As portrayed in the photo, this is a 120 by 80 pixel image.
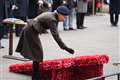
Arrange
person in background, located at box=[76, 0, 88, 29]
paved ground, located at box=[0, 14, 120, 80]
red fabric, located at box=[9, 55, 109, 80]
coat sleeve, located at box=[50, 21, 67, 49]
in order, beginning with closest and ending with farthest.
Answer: coat sleeve, located at box=[50, 21, 67, 49]
red fabric, located at box=[9, 55, 109, 80]
paved ground, located at box=[0, 14, 120, 80]
person in background, located at box=[76, 0, 88, 29]

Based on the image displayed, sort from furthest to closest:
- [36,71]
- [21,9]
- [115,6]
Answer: [115,6]
[21,9]
[36,71]

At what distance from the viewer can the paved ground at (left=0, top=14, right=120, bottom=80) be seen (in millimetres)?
11387

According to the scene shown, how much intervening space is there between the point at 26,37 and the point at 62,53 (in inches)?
185

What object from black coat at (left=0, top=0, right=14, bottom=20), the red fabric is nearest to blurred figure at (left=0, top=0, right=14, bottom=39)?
black coat at (left=0, top=0, right=14, bottom=20)

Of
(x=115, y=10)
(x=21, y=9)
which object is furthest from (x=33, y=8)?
(x=115, y=10)

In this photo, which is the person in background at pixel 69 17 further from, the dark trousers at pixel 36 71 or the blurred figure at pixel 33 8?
the dark trousers at pixel 36 71

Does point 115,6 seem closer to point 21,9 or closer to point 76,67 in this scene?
point 21,9

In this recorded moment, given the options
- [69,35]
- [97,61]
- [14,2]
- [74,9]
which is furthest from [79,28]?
[97,61]

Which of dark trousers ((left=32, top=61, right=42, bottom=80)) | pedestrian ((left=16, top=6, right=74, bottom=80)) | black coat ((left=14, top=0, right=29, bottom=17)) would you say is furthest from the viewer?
black coat ((left=14, top=0, right=29, bottom=17))

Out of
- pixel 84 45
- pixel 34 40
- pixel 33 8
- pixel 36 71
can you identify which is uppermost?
pixel 33 8

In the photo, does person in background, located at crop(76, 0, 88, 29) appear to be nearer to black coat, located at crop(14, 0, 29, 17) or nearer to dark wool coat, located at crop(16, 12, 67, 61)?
black coat, located at crop(14, 0, 29, 17)

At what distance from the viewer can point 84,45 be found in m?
15.5

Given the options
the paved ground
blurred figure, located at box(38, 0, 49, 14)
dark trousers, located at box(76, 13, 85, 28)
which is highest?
blurred figure, located at box(38, 0, 49, 14)

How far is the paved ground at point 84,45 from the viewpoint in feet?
37.4
